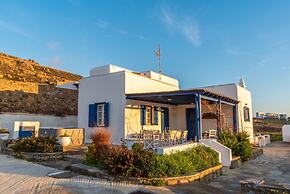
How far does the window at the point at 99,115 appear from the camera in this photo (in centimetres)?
1391

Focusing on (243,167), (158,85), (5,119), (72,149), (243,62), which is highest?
(243,62)

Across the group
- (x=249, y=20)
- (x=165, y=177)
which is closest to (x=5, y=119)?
(x=165, y=177)

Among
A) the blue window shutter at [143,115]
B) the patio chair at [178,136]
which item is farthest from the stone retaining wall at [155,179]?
the blue window shutter at [143,115]

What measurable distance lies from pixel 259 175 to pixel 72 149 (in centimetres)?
893

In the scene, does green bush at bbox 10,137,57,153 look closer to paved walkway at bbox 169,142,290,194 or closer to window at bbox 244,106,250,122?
paved walkway at bbox 169,142,290,194

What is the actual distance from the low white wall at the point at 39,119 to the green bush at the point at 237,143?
12.7 metres

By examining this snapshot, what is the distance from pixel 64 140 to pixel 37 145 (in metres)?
1.25

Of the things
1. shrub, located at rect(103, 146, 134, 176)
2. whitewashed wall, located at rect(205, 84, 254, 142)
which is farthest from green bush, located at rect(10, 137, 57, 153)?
whitewashed wall, located at rect(205, 84, 254, 142)

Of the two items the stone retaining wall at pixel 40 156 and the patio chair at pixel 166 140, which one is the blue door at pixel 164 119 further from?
the stone retaining wall at pixel 40 156

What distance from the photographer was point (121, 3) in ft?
46.5

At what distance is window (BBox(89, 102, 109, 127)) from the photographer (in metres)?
13.9

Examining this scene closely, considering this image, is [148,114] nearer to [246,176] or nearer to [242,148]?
[242,148]

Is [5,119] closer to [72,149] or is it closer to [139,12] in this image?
[72,149]

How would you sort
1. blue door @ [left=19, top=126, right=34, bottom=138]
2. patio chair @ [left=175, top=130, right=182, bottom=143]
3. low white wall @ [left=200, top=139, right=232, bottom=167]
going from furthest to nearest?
1. blue door @ [left=19, top=126, right=34, bottom=138]
2. patio chair @ [left=175, top=130, right=182, bottom=143]
3. low white wall @ [left=200, top=139, right=232, bottom=167]
